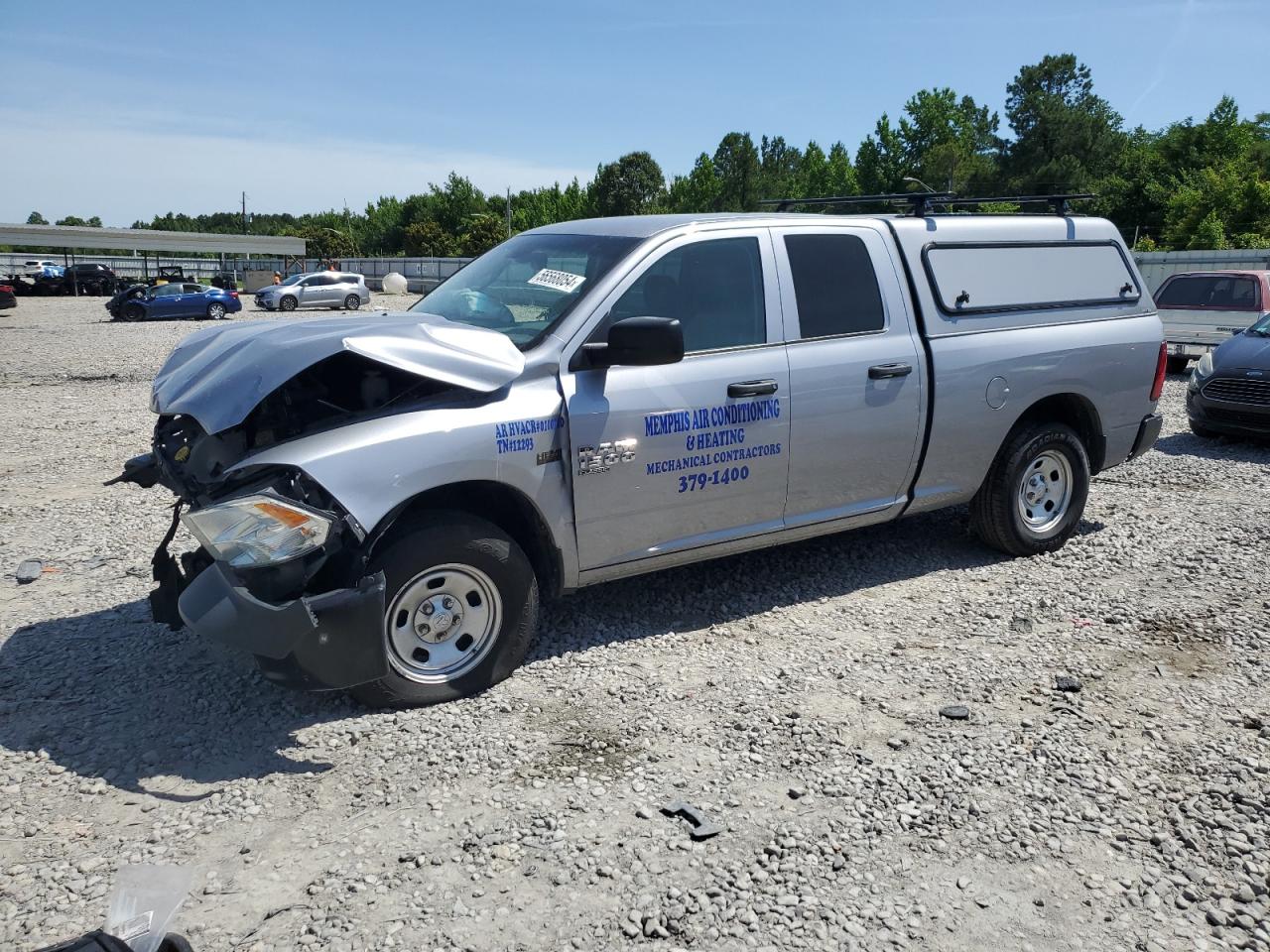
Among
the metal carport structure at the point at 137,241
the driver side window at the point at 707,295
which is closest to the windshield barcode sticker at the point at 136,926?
the driver side window at the point at 707,295

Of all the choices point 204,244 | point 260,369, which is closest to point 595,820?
point 260,369

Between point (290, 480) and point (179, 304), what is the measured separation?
1315 inches

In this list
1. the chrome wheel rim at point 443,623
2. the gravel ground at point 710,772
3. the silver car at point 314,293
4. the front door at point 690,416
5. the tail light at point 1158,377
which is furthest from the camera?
the silver car at point 314,293

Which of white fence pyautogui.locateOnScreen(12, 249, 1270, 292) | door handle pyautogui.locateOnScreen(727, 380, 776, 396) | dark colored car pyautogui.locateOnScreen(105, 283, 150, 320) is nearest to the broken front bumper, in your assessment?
door handle pyautogui.locateOnScreen(727, 380, 776, 396)

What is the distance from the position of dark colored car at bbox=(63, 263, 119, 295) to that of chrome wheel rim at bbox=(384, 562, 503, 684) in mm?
50524

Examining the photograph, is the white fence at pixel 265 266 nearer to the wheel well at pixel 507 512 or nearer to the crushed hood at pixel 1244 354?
the crushed hood at pixel 1244 354

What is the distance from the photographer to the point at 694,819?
336 centimetres

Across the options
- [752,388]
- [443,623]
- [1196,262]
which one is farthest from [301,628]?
[1196,262]

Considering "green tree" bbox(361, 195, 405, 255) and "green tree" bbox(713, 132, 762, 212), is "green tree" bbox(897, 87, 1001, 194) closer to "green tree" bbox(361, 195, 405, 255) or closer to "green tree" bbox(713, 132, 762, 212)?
"green tree" bbox(713, 132, 762, 212)

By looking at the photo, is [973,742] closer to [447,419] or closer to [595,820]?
[595,820]

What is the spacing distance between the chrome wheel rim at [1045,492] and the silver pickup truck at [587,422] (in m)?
0.05

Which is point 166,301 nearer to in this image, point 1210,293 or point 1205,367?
point 1210,293

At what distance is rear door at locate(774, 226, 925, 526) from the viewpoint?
4922 mm

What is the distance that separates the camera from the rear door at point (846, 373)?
492 cm
